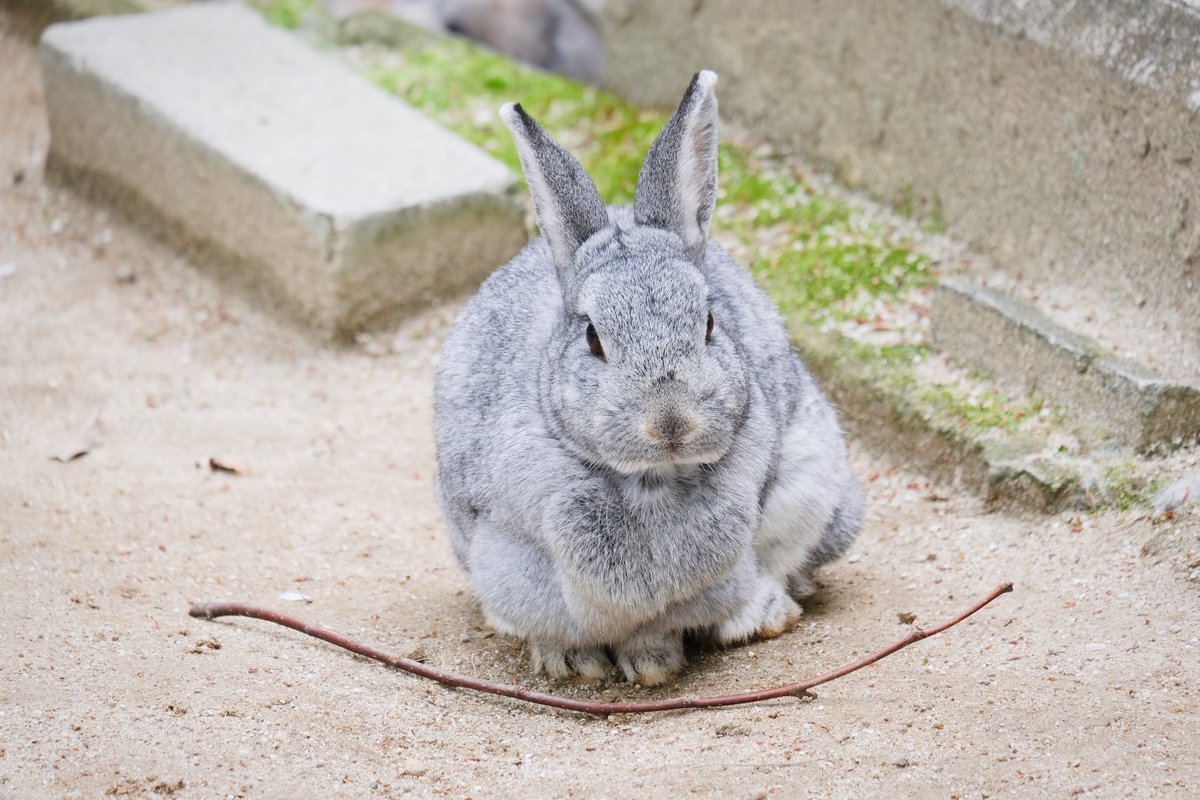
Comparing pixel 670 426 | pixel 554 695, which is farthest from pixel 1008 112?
pixel 554 695

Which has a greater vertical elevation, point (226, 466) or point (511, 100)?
point (511, 100)

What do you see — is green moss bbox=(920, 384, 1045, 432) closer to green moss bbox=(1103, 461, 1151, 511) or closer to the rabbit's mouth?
green moss bbox=(1103, 461, 1151, 511)

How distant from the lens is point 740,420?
3.69 meters

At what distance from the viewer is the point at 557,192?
3.79m

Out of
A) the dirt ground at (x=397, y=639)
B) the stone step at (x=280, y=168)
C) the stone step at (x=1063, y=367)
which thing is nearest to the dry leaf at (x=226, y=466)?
the dirt ground at (x=397, y=639)

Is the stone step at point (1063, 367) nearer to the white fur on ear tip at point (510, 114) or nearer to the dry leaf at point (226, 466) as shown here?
the white fur on ear tip at point (510, 114)

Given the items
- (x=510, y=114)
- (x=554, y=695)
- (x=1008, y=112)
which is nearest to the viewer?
(x=510, y=114)

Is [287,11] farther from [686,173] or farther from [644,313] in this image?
[644,313]

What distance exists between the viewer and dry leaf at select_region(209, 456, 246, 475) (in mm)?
5606

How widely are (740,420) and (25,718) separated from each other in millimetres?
1950

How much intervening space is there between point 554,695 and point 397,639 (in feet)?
1.87

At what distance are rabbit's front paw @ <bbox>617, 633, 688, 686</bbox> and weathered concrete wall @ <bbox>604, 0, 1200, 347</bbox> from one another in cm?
217

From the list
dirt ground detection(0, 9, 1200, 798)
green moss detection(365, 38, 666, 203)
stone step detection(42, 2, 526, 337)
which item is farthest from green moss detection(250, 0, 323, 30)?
dirt ground detection(0, 9, 1200, 798)

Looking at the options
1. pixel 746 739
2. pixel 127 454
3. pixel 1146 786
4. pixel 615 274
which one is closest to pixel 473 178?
pixel 127 454
